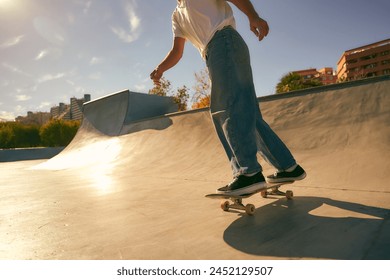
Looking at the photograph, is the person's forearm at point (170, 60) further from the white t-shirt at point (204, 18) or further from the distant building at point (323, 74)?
the distant building at point (323, 74)

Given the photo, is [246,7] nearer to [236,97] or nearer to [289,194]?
[236,97]

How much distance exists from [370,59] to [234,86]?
92.1 m

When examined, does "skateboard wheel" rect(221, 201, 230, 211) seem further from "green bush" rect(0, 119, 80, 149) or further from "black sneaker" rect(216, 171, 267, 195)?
"green bush" rect(0, 119, 80, 149)

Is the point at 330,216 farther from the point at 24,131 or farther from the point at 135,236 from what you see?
the point at 24,131

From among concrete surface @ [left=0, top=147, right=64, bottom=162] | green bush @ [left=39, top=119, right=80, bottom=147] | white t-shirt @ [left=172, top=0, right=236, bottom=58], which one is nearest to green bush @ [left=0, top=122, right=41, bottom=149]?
green bush @ [left=39, top=119, right=80, bottom=147]

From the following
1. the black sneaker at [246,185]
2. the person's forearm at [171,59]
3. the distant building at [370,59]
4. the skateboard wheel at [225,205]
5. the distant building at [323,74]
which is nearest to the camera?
the black sneaker at [246,185]

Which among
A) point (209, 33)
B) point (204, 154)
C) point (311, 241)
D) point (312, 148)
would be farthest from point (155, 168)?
point (311, 241)

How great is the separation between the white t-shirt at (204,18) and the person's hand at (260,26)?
0.17m

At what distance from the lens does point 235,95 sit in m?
1.78

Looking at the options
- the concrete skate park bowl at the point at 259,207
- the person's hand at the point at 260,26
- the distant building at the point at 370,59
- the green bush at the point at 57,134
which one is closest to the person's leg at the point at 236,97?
the person's hand at the point at 260,26

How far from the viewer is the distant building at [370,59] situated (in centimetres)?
7100

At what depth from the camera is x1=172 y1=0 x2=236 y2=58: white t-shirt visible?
6.23 ft

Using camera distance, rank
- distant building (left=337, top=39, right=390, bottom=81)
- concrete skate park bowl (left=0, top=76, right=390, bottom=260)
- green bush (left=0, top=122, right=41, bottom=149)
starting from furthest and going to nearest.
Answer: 1. distant building (left=337, top=39, right=390, bottom=81)
2. green bush (left=0, top=122, right=41, bottom=149)
3. concrete skate park bowl (left=0, top=76, right=390, bottom=260)

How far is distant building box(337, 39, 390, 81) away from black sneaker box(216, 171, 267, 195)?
79.0m
